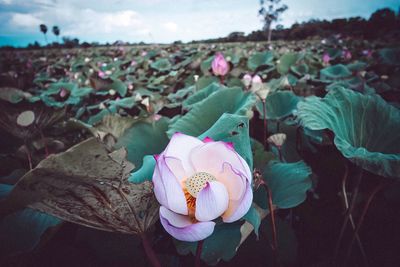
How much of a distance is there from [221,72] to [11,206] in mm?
1362

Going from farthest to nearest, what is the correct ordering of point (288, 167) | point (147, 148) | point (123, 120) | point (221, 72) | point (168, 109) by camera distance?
point (221, 72) → point (168, 109) → point (123, 120) → point (147, 148) → point (288, 167)

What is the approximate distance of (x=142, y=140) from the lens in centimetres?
82

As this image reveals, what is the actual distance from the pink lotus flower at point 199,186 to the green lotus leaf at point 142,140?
413 mm

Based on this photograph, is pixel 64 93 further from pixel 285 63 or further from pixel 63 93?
pixel 285 63

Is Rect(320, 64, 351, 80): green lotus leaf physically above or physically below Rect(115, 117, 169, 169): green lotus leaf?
above

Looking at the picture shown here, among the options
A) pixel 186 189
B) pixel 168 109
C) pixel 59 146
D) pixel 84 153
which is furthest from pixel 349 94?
pixel 59 146

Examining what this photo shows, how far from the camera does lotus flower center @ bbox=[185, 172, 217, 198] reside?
14.4 inches

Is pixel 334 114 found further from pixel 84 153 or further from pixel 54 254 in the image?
pixel 54 254

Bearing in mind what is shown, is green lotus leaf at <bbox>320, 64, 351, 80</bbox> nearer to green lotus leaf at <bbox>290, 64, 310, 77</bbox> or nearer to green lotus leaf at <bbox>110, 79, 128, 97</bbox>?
green lotus leaf at <bbox>290, 64, 310, 77</bbox>

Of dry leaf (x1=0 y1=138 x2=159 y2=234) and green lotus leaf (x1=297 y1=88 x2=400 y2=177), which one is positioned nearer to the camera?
dry leaf (x1=0 y1=138 x2=159 y2=234)

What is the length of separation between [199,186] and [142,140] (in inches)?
19.3

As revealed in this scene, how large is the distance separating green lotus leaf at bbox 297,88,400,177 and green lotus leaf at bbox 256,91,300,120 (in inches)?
15.4

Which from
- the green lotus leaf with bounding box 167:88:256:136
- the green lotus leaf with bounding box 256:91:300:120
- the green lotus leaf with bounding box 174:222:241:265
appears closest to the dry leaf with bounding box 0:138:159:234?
the green lotus leaf with bounding box 174:222:241:265

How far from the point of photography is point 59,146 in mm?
1078
